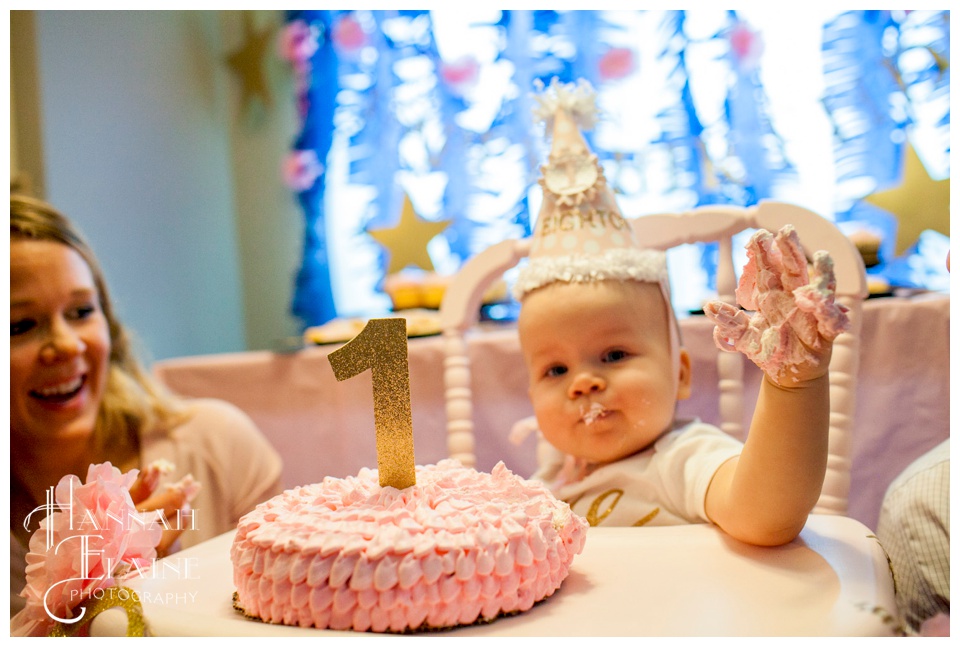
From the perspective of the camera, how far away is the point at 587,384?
3.36 ft

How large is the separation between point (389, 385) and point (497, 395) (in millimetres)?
Result: 909

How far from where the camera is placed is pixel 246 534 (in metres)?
0.69

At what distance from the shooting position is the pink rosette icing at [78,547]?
0.70 meters

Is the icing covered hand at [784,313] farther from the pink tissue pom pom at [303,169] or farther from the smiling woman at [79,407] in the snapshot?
the pink tissue pom pom at [303,169]

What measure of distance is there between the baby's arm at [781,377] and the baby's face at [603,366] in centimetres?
22

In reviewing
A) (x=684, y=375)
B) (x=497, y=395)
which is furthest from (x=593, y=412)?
(x=497, y=395)

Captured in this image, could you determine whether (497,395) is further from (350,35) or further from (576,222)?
(350,35)

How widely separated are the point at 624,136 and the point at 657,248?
1.11 metres

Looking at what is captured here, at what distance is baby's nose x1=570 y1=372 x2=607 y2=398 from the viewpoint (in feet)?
3.35

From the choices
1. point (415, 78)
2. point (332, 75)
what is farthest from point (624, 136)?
point (332, 75)

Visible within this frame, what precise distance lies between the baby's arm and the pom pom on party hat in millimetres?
350

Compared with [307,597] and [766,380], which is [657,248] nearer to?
[766,380]

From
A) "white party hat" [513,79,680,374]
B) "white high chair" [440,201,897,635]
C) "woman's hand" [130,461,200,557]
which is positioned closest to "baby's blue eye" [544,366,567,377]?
"white party hat" [513,79,680,374]
